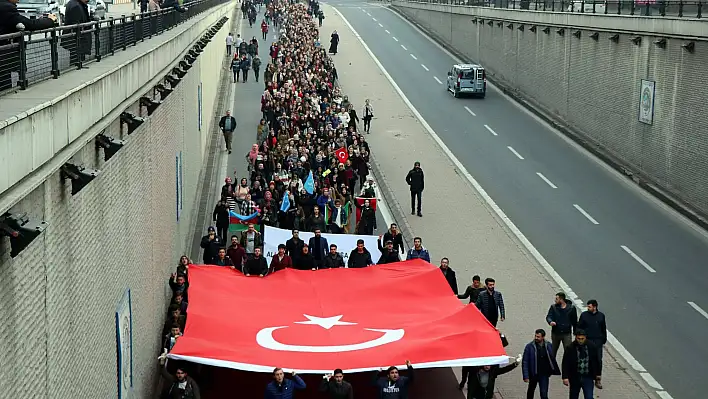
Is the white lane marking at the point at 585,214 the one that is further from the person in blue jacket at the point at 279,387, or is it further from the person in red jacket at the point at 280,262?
the person in blue jacket at the point at 279,387

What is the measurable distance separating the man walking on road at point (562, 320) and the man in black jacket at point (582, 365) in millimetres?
1158

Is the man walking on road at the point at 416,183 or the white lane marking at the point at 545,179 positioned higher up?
the man walking on road at the point at 416,183

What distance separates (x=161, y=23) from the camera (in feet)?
77.4

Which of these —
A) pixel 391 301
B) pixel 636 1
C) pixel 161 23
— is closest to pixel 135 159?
pixel 391 301

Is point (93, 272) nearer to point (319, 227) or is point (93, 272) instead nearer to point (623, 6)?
point (319, 227)

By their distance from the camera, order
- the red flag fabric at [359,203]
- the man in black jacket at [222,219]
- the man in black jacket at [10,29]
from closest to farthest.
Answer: the man in black jacket at [10,29]
the man in black jacket at [222,219]
the red flag fabric at [359,203]

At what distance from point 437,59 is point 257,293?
46.4 metres

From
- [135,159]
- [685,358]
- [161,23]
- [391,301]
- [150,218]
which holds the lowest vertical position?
[685,358]

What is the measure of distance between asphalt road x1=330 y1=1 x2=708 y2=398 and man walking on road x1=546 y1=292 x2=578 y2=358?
2036 millimetres

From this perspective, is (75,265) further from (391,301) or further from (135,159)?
(391,301)

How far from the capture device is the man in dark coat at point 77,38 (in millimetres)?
12305

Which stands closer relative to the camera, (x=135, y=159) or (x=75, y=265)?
(x=75, y=265)

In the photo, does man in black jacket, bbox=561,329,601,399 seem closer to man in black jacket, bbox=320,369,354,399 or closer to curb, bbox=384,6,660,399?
curb, bbox=384,6,660,399

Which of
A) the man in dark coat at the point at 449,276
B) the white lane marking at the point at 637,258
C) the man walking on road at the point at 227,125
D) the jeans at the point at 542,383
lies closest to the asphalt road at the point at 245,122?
the man walking on road at the point at 227,125
